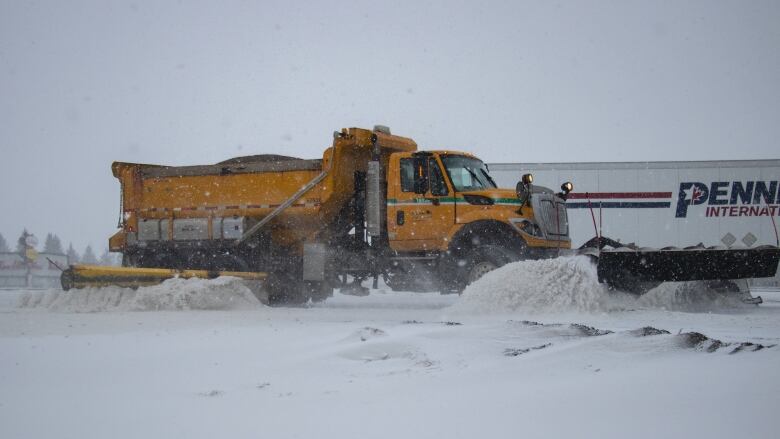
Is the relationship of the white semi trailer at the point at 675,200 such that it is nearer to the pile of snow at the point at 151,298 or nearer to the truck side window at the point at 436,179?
the truck side window at the point at 436,179

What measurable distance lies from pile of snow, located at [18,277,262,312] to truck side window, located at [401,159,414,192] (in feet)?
9.80

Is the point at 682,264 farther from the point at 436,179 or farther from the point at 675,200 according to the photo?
the point at 675,200

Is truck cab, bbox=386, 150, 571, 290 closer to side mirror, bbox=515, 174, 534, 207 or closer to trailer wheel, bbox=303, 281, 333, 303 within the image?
side mirror, bbox=515, 174, 534, 207

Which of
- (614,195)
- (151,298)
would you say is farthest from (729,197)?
(151,298)

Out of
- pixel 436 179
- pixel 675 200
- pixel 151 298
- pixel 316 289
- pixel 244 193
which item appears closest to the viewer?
pixel 151 298

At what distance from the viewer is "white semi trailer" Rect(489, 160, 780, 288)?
18.0 metres

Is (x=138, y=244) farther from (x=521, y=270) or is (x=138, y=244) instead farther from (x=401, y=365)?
(x=401, y=365)

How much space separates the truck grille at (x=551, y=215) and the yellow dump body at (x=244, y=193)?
265 cm

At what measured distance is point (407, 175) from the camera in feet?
35.8

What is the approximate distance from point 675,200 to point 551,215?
919cm

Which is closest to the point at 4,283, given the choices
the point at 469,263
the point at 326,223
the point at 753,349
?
the point at 326,223

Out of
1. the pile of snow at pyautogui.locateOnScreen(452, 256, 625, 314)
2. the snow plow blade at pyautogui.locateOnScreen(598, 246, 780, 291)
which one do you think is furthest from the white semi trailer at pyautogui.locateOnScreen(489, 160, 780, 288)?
the pile of snow at pyautogui.locateOnScreen(452, 256, 625, 314)

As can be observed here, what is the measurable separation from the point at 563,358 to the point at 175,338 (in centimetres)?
347

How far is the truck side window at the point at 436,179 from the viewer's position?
10680 mm
